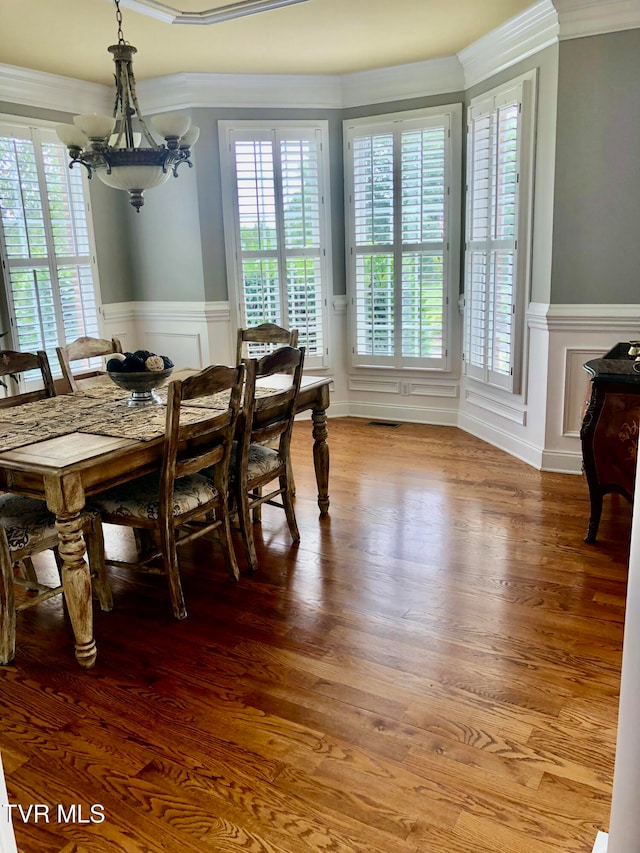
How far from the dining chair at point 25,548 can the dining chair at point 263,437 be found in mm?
669

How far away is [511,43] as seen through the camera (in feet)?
14.4

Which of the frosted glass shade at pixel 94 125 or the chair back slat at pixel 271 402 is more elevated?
the frosted glass shade at pixel 94 125

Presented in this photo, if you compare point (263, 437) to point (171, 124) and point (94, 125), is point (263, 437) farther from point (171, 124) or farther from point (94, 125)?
point (94, 125)

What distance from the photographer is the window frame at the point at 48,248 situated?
16.0 ft

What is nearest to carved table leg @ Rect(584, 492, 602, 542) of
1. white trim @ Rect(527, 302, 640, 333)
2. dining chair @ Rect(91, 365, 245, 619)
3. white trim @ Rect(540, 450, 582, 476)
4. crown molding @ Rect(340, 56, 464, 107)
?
white trim @ Rect(540, 450, 582, 476)

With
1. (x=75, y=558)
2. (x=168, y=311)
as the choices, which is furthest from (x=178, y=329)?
(x=75, y=558)

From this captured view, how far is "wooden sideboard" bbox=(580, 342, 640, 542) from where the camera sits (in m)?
3.11

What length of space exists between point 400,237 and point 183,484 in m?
3.45

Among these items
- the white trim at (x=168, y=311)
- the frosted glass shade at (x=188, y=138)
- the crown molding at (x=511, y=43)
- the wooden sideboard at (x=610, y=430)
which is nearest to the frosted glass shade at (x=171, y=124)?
the frosted glass shade at (x=188, y=138)

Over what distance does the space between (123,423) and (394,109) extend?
12.7 ft

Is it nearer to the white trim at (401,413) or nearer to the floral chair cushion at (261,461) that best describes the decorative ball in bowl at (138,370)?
the floral chair cushion at (261,461)

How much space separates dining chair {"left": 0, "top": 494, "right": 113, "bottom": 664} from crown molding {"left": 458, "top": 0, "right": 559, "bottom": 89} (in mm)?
3733

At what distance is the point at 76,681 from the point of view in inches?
95.3

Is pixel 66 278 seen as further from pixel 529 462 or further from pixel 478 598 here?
pixel 478 598
